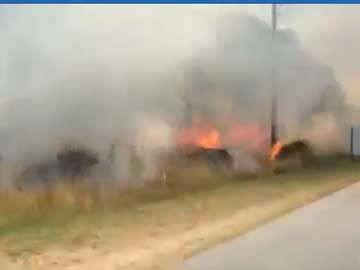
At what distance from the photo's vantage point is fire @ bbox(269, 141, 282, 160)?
2338 mm

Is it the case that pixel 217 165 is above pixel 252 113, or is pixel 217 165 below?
below

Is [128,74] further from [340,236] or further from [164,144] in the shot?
[340,236]

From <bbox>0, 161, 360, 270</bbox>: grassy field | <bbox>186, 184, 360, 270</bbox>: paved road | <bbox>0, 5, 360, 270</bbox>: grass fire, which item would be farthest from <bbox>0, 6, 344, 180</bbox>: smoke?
<bbox>186, 184, 360, 270</bbox>: paved road

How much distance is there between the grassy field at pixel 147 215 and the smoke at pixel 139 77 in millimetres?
149

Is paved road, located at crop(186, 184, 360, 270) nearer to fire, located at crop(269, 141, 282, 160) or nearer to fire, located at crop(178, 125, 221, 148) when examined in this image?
fire, located at crop(269, 141, 282, 160)

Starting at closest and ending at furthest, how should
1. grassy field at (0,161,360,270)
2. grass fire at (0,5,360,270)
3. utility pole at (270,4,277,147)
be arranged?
grassy field at (0,161,360,270) → grass fire at (0,5,360,270) → utility pole at (270,4,277,147)

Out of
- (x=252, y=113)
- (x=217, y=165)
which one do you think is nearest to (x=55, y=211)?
(x=217, y=165)

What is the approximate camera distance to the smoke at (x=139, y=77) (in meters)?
2.22

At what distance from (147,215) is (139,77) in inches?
20.3

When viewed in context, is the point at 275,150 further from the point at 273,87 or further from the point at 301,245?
the point at 301,245

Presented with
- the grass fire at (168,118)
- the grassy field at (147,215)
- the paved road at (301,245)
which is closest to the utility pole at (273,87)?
the grass fire at (168,118)

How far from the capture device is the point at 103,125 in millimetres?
2264

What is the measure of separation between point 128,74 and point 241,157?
53cm

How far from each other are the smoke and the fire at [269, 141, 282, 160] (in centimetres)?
8
